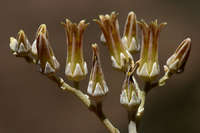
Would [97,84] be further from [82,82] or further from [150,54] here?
[82,82]

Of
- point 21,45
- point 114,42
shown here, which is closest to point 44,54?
point 21,45

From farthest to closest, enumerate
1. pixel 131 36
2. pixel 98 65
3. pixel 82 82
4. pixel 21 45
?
pixel 82 82 → pixel 131 36 → pixel 21 45 → pixel 98 65

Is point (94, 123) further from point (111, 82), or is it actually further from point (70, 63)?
point (70, 63)

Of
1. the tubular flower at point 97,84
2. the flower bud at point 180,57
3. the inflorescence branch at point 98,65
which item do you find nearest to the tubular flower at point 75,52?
the inflorescence branch at point 98,65

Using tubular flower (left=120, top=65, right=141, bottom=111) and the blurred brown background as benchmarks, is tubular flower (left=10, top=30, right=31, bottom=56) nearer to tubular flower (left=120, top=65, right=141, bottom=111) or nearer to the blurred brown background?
tubular flower (left=120, top=65, right=141, bottom=111)
